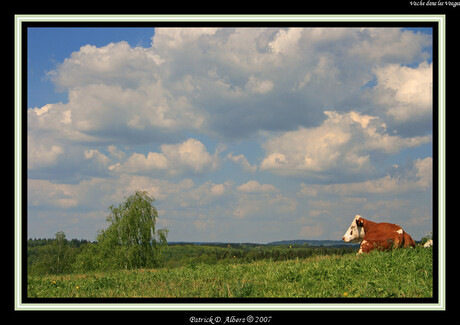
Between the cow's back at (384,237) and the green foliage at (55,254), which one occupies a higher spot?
the cow's back at (384,237)

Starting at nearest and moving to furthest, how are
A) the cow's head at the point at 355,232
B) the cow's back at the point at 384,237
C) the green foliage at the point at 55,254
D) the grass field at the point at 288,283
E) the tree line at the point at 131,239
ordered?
the grass field at the point at 288,283
the cow's back at the point at 384,237
the cow's head at the point at 355,232
the tree line at the point at 131,239
the green foliage at the point at 55,254

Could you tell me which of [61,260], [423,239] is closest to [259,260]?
[423,239]

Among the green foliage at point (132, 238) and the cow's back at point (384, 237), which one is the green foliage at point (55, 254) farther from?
the cow's back at point (384, 237)

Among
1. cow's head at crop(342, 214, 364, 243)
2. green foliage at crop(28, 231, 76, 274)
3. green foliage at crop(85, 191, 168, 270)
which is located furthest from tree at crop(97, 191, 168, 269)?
green foliage at crop(28, 231, 76, 274)

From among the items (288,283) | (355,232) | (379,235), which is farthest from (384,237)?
(288,283)

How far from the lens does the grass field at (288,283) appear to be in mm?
9281

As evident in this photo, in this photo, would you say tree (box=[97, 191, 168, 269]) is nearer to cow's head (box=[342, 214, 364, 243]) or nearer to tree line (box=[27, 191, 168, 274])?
tree line (box=[27, 191, 168, 274])

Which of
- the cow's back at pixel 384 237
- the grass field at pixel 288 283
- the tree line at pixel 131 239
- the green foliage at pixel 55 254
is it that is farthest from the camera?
the green foliage at pixel 55 254

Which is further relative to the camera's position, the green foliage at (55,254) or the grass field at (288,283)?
the green foliage at (55,254)

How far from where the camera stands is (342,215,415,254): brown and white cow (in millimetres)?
16219

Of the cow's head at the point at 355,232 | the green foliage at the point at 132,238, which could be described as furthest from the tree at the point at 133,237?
the cow's head at the point at 355,232
